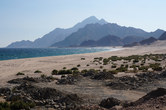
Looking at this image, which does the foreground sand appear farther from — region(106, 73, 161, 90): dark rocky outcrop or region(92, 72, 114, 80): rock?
region(106, 73, 161, 90): dark rocky outcrop

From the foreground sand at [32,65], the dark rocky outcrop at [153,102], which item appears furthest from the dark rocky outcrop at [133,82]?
the foreground sand at [32,65]

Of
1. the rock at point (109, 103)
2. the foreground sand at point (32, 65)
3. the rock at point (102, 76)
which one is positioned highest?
the foreground sand at point (32, 65)

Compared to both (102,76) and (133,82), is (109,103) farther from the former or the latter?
(102,76)

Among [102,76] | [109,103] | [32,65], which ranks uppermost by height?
[32,65]

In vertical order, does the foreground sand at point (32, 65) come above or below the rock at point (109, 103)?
above

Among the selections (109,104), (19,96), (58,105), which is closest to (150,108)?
(109,104)

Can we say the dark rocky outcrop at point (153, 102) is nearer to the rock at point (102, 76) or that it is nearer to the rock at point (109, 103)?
the rock at point (109, 103)

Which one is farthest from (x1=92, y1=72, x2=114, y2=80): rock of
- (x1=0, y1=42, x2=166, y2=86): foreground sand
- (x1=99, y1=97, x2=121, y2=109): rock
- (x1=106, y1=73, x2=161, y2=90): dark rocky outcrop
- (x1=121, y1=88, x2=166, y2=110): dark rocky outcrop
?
(x1=121, y1=88, x2=166, y2=110): dark rocky outcrop

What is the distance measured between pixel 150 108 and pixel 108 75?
1284 cm

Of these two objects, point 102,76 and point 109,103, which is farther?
point 102,76

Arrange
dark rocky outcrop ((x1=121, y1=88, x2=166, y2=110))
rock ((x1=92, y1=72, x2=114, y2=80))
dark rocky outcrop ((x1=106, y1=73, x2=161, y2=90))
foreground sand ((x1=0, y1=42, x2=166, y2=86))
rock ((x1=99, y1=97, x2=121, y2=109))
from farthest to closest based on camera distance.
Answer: foreground sand ((x1=0, y1=42, x2=166, y2=86))
rock ((x1=92, y1=72, x2=114, y2=80))
dark rocky outcrop ((x1=106, y1=73, x2=161, y2=90))
rock ((x1=99, y1=97, x2=121, y2=109))
dark rocky outcrop ((x1=121, y1=88, x2=166, y2=110))

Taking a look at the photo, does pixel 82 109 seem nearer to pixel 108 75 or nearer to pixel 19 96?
pixel 19 96

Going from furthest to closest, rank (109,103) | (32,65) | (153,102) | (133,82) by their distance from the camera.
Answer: (32,65)
(133,82)
(109,103)
(153,102)

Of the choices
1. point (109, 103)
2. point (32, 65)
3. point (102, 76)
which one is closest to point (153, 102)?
point (109, 103)
